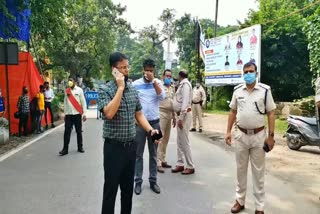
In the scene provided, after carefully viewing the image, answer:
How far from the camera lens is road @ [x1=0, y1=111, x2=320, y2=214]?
5.48 m

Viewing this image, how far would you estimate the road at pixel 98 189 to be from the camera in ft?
18.0

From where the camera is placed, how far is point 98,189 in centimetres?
642

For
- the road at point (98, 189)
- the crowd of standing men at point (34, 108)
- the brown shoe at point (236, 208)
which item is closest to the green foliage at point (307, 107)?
the road at point (98, 189)

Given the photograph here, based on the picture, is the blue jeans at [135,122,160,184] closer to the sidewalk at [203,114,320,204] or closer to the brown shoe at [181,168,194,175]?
the brown shoe at [181,168,194,175]

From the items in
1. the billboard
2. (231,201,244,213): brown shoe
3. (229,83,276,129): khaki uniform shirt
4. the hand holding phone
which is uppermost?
the billboard

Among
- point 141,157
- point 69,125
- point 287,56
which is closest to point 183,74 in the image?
point 141,157

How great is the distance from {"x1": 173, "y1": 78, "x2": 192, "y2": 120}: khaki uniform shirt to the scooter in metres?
3.62

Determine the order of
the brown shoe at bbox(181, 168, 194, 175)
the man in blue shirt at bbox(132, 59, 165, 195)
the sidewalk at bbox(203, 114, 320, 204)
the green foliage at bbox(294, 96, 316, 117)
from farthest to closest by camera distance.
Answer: the green foliage at bbox(294, 96, 316, 117) < the brown shoe at bbox(181, 168, 194, 175) < the sidewalk at bbox(203, 114, 320, 204) < the man in blue shirt at bbox(132, 59, 165, 195)

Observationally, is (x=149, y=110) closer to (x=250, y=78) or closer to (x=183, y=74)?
(x=183, y=74)

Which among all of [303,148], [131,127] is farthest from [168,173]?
[303,148]

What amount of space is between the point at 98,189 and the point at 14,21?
746cm

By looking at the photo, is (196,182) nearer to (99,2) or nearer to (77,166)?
(77,166)

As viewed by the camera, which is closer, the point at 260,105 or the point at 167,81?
the point at 260,105

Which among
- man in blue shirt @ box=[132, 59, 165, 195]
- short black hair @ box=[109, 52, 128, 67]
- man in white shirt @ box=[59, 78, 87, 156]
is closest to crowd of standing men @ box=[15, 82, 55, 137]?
man in white shirt @ box=[59, 78, 87, 156]
